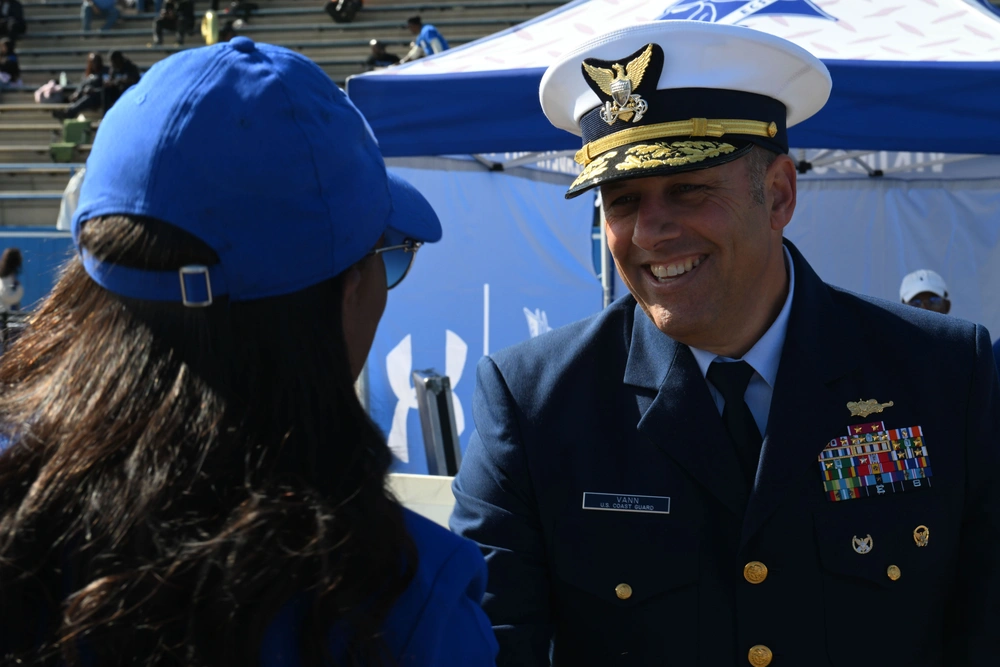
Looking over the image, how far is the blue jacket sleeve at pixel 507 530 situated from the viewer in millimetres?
1636

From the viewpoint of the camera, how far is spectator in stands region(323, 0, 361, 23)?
21766mm

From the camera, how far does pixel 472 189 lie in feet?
21.2

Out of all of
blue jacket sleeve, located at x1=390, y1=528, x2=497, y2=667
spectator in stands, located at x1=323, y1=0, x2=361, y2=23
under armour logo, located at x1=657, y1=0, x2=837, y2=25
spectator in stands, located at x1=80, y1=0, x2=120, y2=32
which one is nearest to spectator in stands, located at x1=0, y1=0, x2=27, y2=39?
spectator in stands, located at x1=80, y1=0, x2=120, y2=32

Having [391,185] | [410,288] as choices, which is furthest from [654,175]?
[410,288]

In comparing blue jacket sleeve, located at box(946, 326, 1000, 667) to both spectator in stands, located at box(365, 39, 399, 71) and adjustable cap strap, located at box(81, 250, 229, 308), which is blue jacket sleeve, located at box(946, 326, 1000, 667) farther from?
spectator in stands, located at box(365, 39, 399, 71)

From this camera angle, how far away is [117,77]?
18562 millimetres

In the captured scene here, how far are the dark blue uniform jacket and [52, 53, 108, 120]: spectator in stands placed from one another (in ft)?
63.1

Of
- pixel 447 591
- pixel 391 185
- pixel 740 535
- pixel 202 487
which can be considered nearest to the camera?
pixel 202 487

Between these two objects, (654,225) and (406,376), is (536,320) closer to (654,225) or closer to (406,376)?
(406,376)

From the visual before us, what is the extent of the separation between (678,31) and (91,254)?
1.21 metres

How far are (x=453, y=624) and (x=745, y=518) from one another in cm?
77

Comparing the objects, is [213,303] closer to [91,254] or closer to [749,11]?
[91,254]

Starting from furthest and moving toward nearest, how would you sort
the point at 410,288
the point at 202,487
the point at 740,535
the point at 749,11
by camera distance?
1. the point at 410,288
2. the point at 749,11
3. the point at 740,535
4. the point at 202,487

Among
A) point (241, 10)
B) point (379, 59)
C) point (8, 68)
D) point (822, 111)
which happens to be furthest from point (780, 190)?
point (8, 68)
